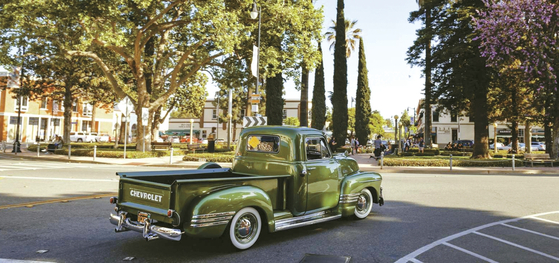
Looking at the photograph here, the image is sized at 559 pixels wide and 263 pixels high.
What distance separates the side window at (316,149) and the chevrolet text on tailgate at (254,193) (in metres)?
0.01

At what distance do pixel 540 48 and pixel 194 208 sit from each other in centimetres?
2327

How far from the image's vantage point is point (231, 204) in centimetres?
467

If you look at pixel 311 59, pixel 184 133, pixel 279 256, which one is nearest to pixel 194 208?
pixel 279 256

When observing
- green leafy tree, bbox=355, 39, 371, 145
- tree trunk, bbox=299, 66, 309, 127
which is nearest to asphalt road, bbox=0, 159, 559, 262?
tree trunk, bbox=299, 66, 309, 127

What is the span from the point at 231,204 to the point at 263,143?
68.4 inches

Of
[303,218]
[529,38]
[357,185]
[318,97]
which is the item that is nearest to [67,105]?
[318,97]

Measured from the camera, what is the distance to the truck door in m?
5.88

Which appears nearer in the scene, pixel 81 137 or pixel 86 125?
pixel 81 137

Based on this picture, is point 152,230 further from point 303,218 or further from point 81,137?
point 81,137

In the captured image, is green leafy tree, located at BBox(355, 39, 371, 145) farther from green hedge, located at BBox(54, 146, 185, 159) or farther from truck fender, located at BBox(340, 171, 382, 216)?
truck fender, located at BBox(340, 171, 382, 216)

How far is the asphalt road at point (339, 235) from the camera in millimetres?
4698

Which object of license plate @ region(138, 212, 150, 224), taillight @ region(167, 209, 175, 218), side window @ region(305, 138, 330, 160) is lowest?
license plate @ region(138, 212, 150, 224)

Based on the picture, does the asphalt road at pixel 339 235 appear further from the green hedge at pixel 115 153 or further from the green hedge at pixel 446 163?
the green hedge at pixel 115 153

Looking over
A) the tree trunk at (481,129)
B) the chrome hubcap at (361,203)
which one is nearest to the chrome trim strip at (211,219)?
the chrome hubcap at (361,203)
